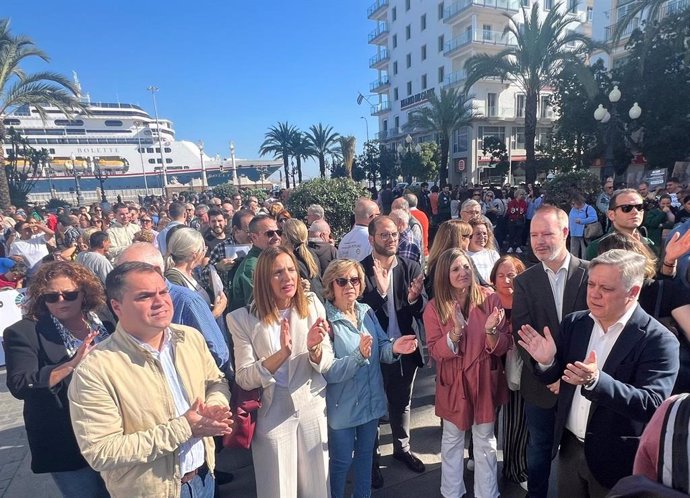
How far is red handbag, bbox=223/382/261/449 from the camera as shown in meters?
2.24

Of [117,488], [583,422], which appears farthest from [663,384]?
[117,488]

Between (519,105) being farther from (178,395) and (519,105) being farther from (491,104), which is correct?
(178,395)

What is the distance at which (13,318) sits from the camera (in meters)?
5.28

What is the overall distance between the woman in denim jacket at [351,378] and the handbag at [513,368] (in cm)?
68

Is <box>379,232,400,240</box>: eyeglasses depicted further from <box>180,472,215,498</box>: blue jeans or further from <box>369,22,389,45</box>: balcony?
<box>369,22,389,45</box>: balcony

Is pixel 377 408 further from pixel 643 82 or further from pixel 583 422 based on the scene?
pixel 643 82

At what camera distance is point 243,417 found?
225 centimetres

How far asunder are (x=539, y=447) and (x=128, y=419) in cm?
247

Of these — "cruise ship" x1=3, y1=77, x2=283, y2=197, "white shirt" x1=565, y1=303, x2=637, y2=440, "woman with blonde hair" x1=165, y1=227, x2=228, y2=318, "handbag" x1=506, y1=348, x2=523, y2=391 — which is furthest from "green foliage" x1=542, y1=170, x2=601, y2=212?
"cruise ship" x1=3, y1=77, x2=283, y2=197

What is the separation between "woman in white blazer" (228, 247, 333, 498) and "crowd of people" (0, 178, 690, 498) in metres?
0.01

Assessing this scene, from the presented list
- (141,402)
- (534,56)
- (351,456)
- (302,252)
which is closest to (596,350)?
(351,456)

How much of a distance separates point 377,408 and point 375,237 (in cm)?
142

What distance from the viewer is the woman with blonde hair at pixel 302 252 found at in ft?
11.9

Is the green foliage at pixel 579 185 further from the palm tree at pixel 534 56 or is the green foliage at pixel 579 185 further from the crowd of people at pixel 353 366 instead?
the crowd of people at pixel 353 366
